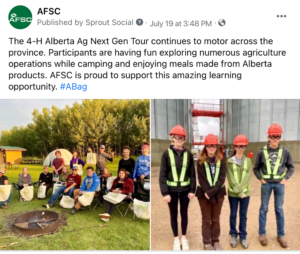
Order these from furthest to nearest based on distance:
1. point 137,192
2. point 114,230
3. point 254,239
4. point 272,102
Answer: point 272,102, point 137,192, point 114,230, point 254,239

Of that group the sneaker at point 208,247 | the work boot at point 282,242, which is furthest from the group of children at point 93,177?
the work boot at point 282,242

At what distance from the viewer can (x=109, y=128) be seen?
3412 millimetres

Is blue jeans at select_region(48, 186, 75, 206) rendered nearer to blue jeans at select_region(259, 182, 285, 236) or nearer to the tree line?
the tree line

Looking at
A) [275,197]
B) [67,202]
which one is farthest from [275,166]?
[67,202]

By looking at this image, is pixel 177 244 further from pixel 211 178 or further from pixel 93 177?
pixel 93 177

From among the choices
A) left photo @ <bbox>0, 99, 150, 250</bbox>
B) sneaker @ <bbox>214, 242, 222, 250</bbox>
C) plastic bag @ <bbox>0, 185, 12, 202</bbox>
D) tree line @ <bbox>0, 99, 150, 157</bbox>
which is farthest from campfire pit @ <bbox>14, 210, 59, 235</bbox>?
sneaker @ <bbox>214, 242, 222, 250</bbox>

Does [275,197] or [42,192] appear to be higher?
[275,197]
